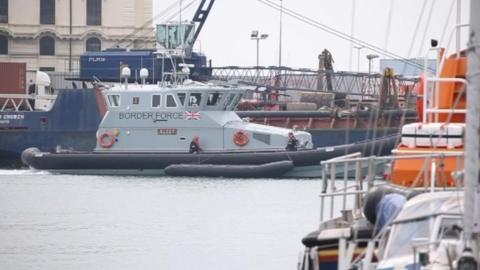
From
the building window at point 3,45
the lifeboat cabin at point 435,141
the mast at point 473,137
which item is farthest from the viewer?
the building window at point 3,45

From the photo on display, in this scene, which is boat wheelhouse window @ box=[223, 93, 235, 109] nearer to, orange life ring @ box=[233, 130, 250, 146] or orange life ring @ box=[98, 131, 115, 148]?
orange life ring @ box=[233, 130, 250, 146]

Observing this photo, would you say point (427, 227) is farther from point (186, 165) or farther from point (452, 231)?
point (186, 165)

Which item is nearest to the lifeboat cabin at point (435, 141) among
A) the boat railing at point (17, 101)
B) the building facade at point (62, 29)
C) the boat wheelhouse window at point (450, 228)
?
the boat wheelhouse window at point (450, 228)

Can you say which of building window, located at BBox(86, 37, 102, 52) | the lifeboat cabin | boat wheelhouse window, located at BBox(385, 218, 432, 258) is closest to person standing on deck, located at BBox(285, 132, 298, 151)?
the lifeboat cabin

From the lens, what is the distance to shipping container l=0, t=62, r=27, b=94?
69938mm

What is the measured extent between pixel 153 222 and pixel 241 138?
55.5 ft

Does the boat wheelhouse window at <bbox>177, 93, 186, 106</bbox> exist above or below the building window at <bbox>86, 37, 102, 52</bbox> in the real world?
below

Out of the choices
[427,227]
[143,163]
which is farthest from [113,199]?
A: [427,227]

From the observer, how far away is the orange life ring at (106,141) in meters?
57.6

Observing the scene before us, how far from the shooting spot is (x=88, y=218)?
4141 centimetres

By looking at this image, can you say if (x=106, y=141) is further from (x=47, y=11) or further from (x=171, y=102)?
(x=47, y=11)

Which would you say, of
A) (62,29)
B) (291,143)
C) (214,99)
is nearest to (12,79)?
(214,99)

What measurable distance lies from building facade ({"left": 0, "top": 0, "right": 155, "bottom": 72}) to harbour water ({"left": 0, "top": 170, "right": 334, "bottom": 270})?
141 feet

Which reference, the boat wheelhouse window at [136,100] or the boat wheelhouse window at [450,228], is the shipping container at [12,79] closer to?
the boat wheelhouse window at [136,100]
